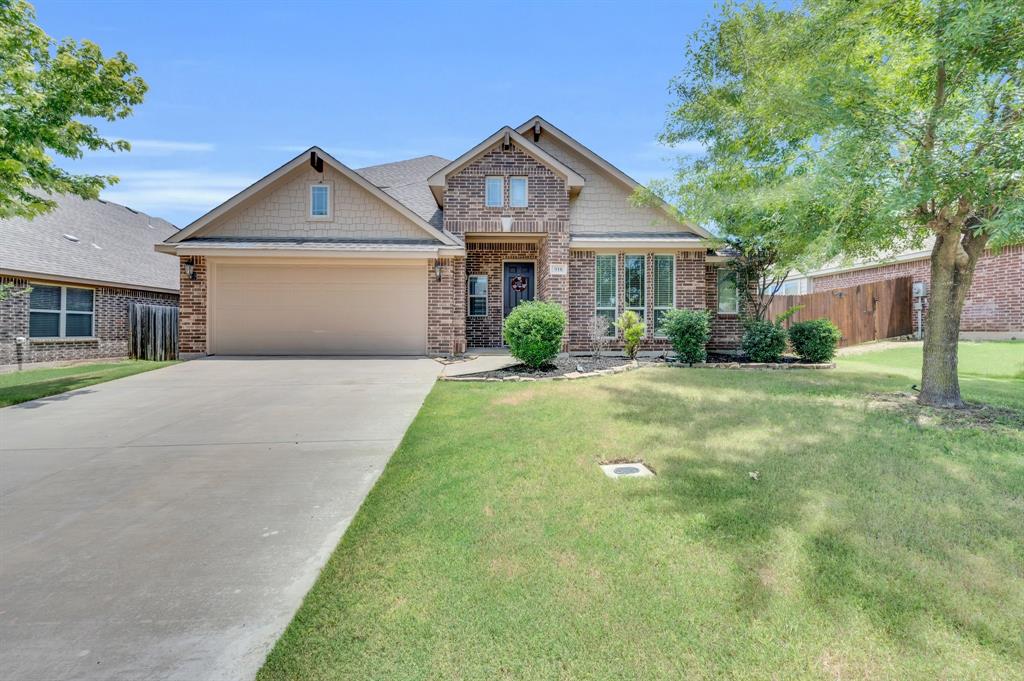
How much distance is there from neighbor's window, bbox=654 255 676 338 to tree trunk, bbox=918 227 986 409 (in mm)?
6638

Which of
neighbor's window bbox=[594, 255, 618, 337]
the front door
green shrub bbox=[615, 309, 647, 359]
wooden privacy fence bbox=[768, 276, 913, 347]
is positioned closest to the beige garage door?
the front door

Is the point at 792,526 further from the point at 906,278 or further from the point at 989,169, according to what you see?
the point at 906,278

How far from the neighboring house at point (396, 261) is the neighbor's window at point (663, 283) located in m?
0.03

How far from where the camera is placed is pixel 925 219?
664 centimetres

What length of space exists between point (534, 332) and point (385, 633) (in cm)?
753

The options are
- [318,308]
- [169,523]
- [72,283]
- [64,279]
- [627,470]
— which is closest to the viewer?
[169,523]

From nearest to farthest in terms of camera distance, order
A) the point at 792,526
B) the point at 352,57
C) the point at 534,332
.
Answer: the point at 792,526
the point at 534,332
the point at 352,57

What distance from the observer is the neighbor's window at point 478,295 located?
14.3 metres

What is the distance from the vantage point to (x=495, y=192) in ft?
42.6

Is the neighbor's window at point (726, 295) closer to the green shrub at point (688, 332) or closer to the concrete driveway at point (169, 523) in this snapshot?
the green shrub at point (688, 332)

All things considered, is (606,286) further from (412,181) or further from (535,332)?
(412,181)

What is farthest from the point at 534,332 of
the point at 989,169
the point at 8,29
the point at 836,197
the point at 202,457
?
the point at 8,29

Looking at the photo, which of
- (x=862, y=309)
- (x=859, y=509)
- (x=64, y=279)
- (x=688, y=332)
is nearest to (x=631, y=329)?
(x=688, y=332)

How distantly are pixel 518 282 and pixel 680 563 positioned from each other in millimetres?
12231
